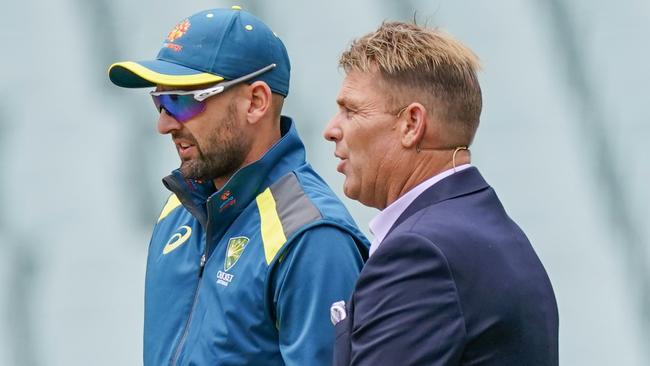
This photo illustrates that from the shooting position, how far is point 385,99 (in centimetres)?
169

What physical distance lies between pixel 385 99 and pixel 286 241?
1.28ft

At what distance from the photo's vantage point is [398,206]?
1673 mm

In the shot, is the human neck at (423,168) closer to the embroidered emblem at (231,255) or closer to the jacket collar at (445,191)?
the jacket collar at (445,191)

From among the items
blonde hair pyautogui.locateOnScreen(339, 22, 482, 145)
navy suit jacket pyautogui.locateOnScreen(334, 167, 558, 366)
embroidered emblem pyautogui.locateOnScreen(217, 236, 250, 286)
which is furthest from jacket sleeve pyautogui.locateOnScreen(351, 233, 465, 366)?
embroidered emblem pyautogui.locateOnScreen(217, 236, 250, 286)

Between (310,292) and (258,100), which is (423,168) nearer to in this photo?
Result: (310,292)

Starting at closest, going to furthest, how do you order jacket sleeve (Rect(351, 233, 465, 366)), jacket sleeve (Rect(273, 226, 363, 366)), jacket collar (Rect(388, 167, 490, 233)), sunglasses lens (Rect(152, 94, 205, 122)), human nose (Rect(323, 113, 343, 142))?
jacket sleeve (Rect(351, 233, 465, 366)), jacket collar (Rect(388, 167, 490, 233)), human nose (Rect(323, 113, 343, 142)), jacket sleeve (Rect(273, 226, 363, 366)), sunglasses lens (Rect(152, 94, 205, 122))

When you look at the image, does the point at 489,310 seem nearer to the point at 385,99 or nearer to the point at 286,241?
the point at 385,99

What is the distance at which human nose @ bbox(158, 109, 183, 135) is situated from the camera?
7.03ft

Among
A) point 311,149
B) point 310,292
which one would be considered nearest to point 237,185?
point 310,292

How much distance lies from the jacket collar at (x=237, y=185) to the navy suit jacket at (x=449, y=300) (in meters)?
0.55

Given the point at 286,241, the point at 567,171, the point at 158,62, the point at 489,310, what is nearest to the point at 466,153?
the point at 489,310

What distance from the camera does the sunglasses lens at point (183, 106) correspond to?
6.99 feet

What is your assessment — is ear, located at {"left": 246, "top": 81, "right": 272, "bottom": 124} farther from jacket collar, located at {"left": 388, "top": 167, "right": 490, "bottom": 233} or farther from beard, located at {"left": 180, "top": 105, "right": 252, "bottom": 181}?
jacket collar, located at {"left": 388, "top": 167, "right": 490, "bottom": 233}

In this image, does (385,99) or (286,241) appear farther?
(286,241)
